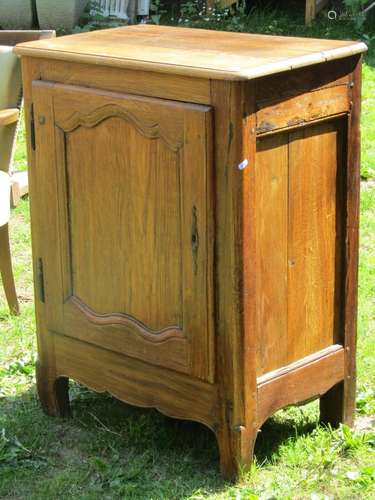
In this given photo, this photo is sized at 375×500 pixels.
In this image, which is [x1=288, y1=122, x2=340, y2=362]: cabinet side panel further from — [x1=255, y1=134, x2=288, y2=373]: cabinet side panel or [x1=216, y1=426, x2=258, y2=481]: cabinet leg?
[x1=216, y1=426, x2=258, y2=481]: cabinet leg

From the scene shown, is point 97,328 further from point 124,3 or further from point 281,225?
point 124,3

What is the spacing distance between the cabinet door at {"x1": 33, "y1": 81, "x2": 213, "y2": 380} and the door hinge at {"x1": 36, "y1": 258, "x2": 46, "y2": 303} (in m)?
0.02

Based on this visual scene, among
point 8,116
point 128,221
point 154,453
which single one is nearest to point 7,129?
point 8,116

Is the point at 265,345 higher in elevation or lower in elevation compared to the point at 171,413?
higher

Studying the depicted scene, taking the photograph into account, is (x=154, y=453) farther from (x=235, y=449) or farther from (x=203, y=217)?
(x=203, y=217)

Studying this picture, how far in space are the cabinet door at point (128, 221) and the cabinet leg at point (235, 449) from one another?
0.61 ft

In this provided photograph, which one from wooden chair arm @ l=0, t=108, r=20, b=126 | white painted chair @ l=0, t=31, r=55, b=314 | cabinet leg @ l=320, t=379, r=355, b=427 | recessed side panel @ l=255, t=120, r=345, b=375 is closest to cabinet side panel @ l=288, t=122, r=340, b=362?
recessed side panel @ l=255, t=120, r=345, b=375

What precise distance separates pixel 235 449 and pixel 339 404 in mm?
509

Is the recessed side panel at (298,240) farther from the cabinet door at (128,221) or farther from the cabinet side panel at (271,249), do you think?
the cabinet door at (128,221)

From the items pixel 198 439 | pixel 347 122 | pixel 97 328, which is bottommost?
pixel 198 439

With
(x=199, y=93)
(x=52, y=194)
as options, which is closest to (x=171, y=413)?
(x=52, y=194)

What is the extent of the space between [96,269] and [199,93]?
0.73 metres

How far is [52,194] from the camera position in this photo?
3.24 metres

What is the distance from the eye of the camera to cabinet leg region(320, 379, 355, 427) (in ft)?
10.8
